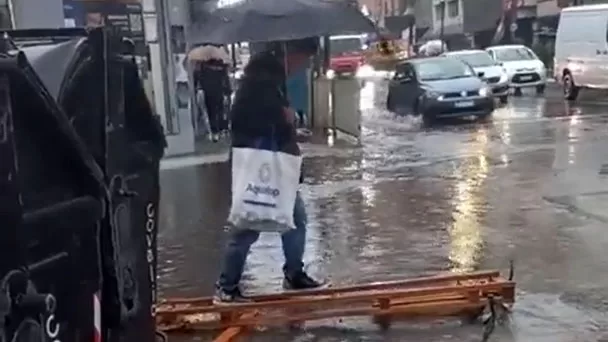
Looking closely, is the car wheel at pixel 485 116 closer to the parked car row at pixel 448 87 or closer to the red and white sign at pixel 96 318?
the parked car row at pixel 448 87

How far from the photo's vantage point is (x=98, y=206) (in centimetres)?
359

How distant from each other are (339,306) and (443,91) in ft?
62.0

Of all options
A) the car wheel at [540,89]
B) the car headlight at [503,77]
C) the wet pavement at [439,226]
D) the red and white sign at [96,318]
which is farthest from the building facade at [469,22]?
the red and white sign at [96,318]

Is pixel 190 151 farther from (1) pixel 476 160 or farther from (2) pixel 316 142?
(1) pixel 476 160

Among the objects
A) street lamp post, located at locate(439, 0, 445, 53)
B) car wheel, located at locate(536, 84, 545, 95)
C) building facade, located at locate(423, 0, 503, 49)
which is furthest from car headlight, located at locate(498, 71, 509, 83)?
street lamp post, located at locate(439, 0, 445, 53)

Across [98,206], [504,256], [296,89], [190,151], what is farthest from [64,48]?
[296,89]

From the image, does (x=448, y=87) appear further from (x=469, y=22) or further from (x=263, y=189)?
(x=469, y=22)

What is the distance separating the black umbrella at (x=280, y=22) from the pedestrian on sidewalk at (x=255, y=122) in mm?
Result: 329

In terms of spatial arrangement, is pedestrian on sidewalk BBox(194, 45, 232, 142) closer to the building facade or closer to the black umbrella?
the black umbrella

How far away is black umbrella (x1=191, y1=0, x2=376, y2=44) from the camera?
7719 millimetres

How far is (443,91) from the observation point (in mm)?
25422

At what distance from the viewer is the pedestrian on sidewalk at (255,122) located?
7.23 m

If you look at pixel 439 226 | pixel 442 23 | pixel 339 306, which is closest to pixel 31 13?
pixel 439 226

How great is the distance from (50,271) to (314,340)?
359cm
